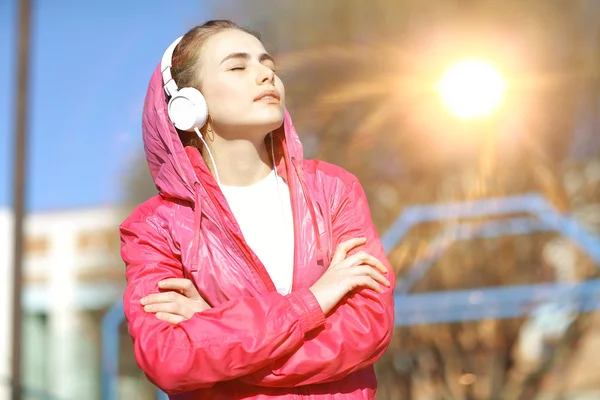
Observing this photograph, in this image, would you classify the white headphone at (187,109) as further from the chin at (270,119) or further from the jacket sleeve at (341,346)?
the jacket sleeve at (341,346)

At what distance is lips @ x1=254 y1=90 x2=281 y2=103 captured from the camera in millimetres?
1543

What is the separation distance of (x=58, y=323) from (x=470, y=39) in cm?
244

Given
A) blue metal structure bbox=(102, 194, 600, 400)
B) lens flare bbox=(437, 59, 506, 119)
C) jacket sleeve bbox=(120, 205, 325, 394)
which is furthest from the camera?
lens flare bbox=(437, 59, 506, 119)

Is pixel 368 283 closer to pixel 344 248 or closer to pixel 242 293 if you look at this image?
pixel 344 248

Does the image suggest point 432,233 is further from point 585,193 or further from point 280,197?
point 280,197

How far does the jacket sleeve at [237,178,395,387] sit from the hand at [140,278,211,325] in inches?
5.5

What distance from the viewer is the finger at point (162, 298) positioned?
1.43m

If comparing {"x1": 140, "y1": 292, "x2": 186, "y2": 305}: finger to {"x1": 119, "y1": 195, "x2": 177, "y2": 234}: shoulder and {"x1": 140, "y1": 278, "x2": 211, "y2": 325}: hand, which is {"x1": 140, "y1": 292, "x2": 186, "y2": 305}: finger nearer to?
{"x1": 140, "y1": 278, "x2": 211, "y2": 325}: hand

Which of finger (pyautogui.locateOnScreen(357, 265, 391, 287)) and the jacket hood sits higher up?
the jacket hood

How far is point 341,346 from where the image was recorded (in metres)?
1.38

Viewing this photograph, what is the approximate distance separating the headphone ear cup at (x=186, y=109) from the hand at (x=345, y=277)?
33 cm

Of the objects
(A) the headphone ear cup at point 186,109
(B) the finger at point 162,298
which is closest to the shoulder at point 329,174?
(A) the headphone ear cup at point 186,109

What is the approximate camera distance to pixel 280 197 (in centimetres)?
161

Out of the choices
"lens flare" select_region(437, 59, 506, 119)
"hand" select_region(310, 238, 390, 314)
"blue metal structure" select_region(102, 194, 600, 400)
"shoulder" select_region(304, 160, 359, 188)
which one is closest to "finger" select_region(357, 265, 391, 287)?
"hand" select_region(310, 238, 390, 314)
